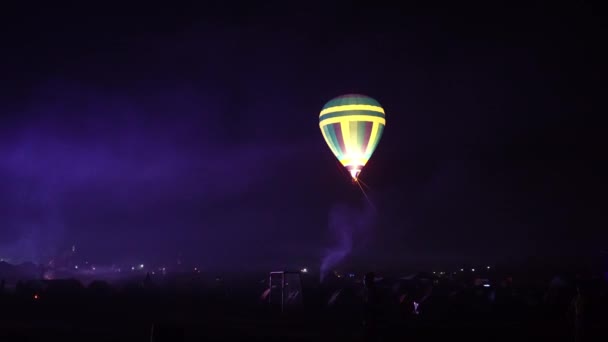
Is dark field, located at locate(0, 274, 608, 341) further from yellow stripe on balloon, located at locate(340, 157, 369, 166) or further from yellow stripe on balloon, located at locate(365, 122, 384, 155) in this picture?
yellow stripe on balloon, located at locate(365, 122, 384, 155)

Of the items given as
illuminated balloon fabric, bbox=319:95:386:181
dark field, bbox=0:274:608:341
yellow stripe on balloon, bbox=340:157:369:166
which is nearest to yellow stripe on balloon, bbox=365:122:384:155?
illuminated balloon fabric, bbox=319:95:386:181

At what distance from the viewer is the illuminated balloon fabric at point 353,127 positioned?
37.3 metres

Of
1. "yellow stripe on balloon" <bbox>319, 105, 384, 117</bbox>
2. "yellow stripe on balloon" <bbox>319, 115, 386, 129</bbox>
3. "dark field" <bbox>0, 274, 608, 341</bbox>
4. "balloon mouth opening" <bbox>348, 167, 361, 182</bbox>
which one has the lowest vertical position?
"dark field" <bbox>0, 274, 608, 341</bbox>

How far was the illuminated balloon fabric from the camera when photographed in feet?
122

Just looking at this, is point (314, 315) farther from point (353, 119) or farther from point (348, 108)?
point (348, 108)

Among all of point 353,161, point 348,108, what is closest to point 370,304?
point 348,108

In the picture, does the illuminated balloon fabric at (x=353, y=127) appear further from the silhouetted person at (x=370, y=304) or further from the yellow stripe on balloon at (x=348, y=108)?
the silhouetted person at (x=370, y=304)

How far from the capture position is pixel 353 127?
37.4 meters

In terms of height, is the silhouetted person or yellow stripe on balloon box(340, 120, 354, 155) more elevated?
yellow stripe on balloon box(340, 120, 354, 155)

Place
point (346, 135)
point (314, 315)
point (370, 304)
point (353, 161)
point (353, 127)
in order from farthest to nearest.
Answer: point (353, 161)
point (346, 135)
point (353, 127)
point (314, 315)
point (370, 304)

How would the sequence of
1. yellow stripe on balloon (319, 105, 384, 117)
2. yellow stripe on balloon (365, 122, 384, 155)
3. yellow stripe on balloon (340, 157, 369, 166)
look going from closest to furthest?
yellow stripe on balloon (319, 105, 384, 117) → yellow stripe on balloon (365, 122, 384, 155) → yellow stripe on balloon (340, 157, 369, 166)

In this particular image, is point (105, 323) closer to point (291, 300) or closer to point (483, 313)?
point (291, 300)

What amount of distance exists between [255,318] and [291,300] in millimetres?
4160

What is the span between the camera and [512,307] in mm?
24672
